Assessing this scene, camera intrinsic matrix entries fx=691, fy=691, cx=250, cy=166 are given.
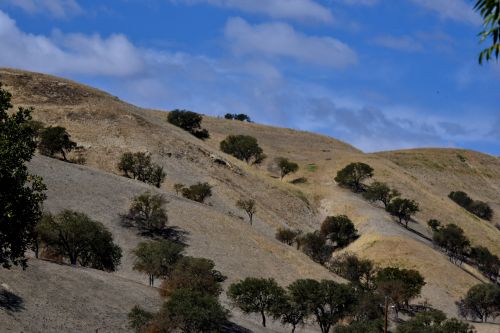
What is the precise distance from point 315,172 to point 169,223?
208 ft

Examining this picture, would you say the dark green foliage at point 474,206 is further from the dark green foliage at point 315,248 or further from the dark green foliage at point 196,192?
the dark green foliage at point 196,192

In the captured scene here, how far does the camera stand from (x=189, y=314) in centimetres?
4469

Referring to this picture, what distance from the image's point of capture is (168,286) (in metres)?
53.0

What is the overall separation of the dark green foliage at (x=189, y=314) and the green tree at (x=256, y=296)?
12518 mm

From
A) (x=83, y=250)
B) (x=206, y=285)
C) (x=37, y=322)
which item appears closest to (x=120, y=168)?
(x=83, y=250)

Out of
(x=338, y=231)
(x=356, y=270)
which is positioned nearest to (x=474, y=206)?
(x=338, y=231)

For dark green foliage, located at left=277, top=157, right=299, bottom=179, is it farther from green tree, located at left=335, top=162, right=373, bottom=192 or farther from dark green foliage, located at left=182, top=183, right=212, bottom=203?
dark green foliage, located at left=182, top=183, right=212, bottom=203

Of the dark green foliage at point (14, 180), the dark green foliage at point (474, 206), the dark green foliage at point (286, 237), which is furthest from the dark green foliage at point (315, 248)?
the dark green foliage at point (474, 206)

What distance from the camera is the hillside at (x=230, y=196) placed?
73750 millimetres

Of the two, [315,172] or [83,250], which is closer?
[83,250]

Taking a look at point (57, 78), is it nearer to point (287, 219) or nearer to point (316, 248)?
point (287, 219)

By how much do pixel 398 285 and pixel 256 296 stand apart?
20.3 m

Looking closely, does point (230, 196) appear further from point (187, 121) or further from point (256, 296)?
point (187, 121)

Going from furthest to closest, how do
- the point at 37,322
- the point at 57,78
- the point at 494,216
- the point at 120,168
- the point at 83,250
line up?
the point at 494,216, the point at 57,78, the point at 120,168, the point at 83,250, the point at 37,322
